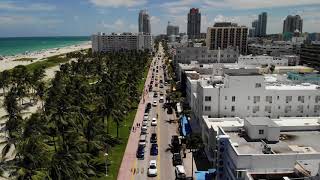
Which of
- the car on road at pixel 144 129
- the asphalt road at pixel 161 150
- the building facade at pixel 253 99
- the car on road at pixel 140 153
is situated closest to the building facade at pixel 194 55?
the asphalt road at pixel 161 150

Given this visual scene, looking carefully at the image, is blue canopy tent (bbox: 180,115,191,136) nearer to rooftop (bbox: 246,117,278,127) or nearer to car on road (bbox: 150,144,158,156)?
car on road (bbox: 150,144,158,156)

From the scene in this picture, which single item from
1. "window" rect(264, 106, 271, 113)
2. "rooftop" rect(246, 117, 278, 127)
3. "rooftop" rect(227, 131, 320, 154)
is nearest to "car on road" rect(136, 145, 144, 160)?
"rooftop" rect(227, 131, 320, 154)


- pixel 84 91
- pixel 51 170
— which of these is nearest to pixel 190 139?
pixel 51 170

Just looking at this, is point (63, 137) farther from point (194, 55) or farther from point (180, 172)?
point (194, 55)

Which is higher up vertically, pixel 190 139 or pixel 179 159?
pixel 190 139

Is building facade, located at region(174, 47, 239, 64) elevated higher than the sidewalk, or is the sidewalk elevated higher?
building facade, located at region(174, 47, 239, 64)

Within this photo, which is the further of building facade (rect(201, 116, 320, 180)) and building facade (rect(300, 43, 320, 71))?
building facade (rect(300, 43, 320, 71))

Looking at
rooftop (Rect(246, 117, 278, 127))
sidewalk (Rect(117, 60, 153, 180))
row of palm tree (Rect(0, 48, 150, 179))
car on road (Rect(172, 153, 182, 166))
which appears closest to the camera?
row of palm tree (Rect(0, 48, 150, 179))

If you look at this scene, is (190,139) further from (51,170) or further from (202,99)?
(51,170)

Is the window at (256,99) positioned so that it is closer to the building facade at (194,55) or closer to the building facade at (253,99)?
the building facade at (253,99)
